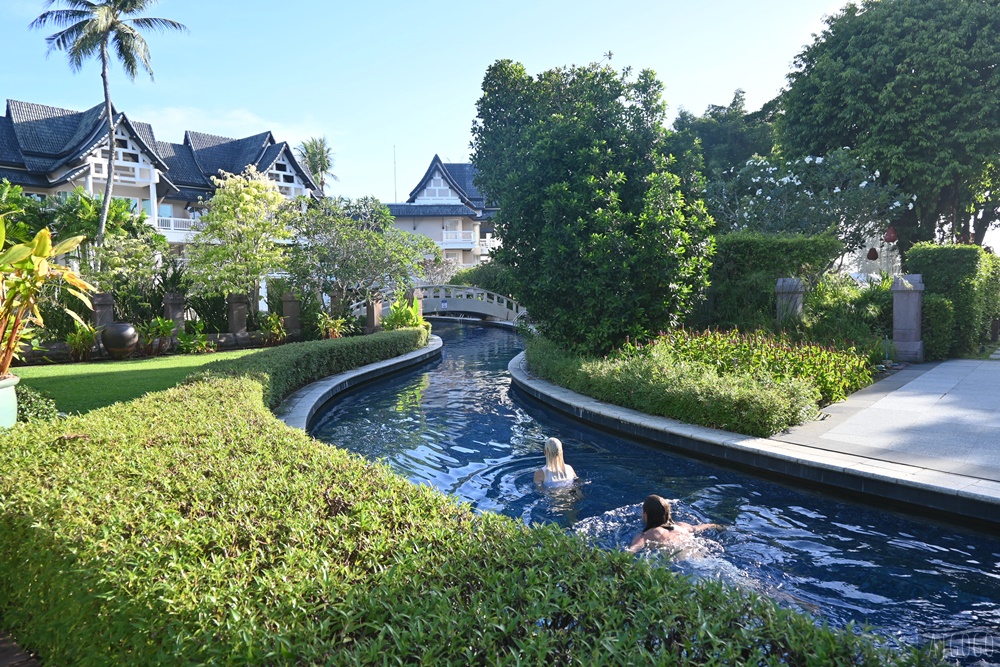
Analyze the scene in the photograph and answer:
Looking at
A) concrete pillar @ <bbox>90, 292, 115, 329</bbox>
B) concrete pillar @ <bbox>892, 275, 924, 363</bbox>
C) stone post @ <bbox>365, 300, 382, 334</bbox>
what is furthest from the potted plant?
concrete pillar @ <bbox>892, 275, 924, 363</bbox>

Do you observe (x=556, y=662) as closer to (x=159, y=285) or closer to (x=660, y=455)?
(x=660, y=455)

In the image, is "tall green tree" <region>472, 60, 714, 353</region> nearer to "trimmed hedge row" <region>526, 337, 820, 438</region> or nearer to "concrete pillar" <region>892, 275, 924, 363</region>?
"trimmed hedge row" <region>526, 337, 820, 438</region>

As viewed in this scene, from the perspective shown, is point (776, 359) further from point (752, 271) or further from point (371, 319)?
point (371, 319)

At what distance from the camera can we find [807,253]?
16.9 m

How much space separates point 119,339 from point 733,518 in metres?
16.4

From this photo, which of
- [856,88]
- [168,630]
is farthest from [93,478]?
[856,88]

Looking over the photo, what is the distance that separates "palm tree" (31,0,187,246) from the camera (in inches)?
1127

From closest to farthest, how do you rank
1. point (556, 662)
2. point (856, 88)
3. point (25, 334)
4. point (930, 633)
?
point (556, 662), point (930, 633), point (25, 334), point (856, 88)

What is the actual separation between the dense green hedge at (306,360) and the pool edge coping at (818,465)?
5.79 metres

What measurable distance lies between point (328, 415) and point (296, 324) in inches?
370

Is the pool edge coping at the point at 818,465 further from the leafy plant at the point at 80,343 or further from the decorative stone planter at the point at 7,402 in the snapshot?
the leafy plant at the point at 80,343

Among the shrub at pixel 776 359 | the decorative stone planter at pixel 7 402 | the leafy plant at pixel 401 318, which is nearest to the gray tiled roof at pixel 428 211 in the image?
the leafy plant at pixel 401 318

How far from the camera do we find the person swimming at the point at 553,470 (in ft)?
26.2

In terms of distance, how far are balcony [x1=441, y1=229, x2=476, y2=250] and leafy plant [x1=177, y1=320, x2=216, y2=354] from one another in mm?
39216
